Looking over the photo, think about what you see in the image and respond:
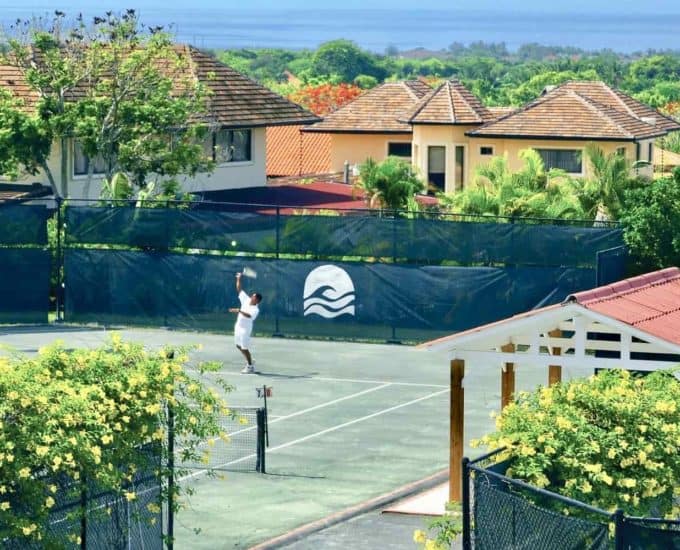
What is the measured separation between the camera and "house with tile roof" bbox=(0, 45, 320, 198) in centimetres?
5359

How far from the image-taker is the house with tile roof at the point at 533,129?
5912 centimetres

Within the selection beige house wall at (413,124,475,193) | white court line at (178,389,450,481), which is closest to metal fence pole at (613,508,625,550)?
white court line at (178,389,450,481)

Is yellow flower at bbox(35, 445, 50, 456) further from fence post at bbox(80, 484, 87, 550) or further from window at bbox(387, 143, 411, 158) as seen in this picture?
window at bbox(387, 143, 411, 158)

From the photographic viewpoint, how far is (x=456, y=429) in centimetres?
2177

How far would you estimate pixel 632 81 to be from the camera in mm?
189375

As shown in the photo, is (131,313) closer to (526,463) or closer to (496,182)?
(496,182)

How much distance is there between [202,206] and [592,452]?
3587 centimetres

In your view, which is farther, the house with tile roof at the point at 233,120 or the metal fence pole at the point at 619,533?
the house with tile roof at the point at 233,120

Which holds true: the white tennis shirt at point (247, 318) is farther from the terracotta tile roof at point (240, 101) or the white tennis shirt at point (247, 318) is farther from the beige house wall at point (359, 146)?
the beige house wall at point (359, 146)

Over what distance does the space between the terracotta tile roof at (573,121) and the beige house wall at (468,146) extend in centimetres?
40

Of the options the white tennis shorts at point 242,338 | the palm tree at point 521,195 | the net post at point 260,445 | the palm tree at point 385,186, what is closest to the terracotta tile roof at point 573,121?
the palm tree at point 385,186

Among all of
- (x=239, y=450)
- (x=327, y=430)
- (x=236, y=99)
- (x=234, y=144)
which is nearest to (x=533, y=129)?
(x=236, y=99)

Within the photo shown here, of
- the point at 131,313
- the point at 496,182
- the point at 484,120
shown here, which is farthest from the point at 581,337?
the point at 484,120

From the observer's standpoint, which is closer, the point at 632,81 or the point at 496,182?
the point at 496,182
